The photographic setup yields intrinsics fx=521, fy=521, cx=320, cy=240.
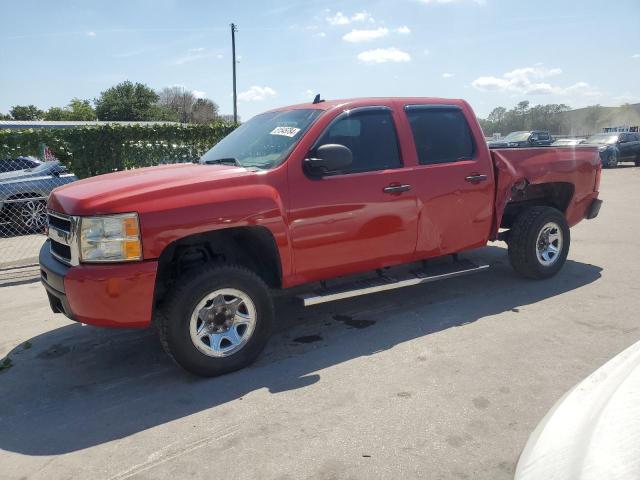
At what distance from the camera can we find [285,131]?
14.4ft

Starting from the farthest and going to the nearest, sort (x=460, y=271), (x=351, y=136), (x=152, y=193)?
(x=460, y=271) → (x=351, y=136) → (x=152, y=193)

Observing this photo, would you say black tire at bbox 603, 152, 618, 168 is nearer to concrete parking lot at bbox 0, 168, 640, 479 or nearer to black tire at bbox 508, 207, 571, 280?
black tire at bbox 508, 207, 571, 280

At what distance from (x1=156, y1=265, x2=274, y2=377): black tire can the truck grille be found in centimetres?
68

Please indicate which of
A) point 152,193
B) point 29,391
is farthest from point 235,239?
point 29,391

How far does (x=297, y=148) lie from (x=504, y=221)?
3.10m

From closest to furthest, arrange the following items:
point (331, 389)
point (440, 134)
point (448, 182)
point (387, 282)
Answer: point (331, 389), point (387, 282), point (448, 182), point (440, 134)

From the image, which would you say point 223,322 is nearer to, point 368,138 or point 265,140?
point 265,140

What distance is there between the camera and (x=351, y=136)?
14.5 feet

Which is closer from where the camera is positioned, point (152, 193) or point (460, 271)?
point (152, 193)

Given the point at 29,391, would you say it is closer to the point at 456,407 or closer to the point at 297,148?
the point at 297,148

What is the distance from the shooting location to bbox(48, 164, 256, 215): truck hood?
336 centimetres

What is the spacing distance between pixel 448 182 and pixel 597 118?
246 ft

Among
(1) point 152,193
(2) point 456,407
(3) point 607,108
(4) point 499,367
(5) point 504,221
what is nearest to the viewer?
(2) point 456,407

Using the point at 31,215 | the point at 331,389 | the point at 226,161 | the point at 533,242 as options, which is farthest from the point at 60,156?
the point at 533,242
